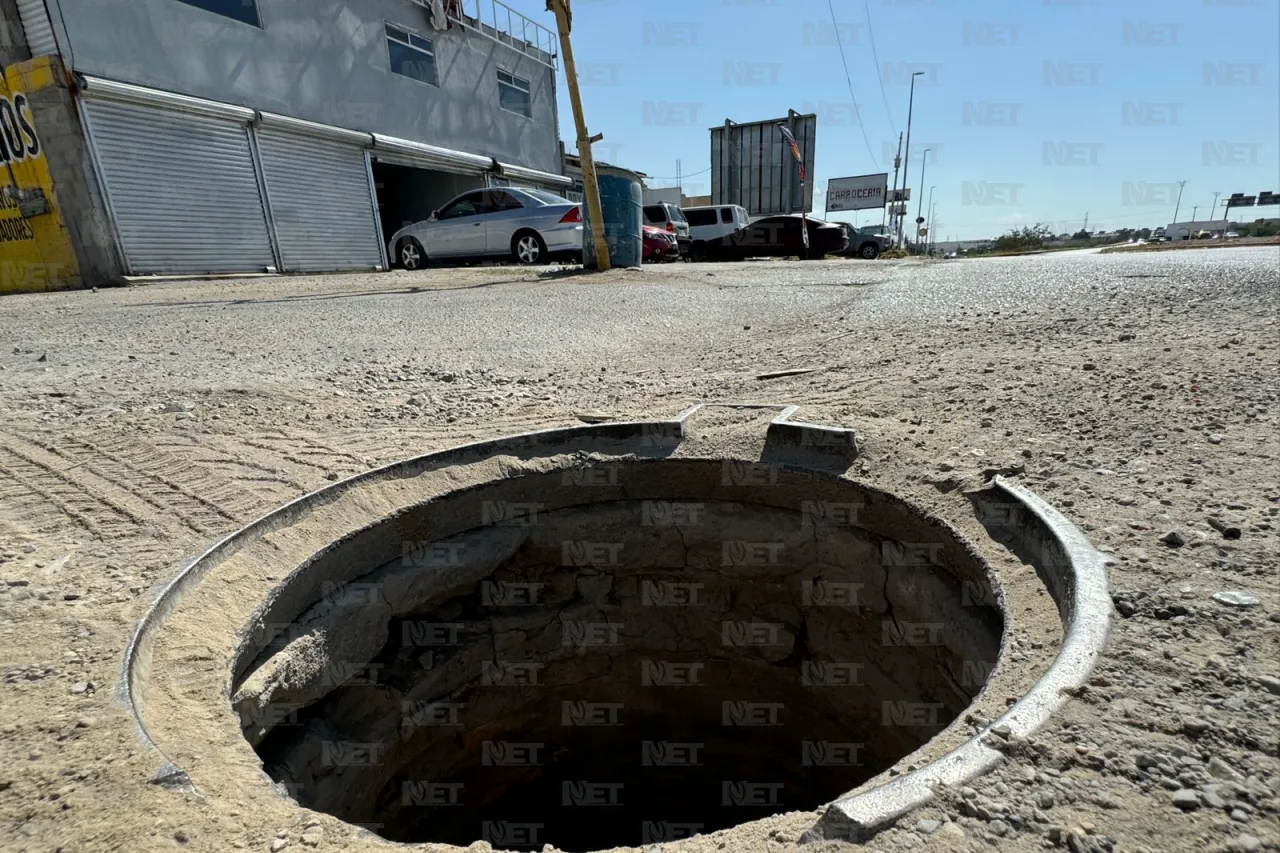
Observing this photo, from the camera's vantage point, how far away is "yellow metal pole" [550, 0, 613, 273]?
9.58m

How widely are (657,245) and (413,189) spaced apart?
775 centimetres

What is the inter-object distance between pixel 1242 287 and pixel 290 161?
13.6 metres

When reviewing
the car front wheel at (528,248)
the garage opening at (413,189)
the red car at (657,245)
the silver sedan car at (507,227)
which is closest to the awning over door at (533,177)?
the garage opening at (413,189)

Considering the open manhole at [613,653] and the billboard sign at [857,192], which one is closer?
the open manhole at [613,653]

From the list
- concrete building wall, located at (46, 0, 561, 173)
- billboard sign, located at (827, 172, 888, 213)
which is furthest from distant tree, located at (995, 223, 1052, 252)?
concrete building wall, located at (46, 0, 561, 173)

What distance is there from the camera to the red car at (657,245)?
1500 cm

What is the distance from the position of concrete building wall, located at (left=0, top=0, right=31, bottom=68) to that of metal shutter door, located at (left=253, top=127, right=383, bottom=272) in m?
2.92

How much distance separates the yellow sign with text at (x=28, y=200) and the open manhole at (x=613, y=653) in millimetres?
10296

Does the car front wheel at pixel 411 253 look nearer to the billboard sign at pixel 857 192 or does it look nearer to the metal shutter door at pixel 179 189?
the metal shutter door at pixel 179 189

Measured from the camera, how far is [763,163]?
2758cm

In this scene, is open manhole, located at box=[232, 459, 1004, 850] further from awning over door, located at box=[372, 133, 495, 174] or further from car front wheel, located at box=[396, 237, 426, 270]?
awning over door, located at box=[372, 133, 495, 174]

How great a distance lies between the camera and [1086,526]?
2.15 m

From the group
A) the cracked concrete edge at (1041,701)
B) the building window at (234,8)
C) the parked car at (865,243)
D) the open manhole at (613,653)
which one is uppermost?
the building window at (234,8)

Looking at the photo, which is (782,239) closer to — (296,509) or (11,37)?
(11,37)
